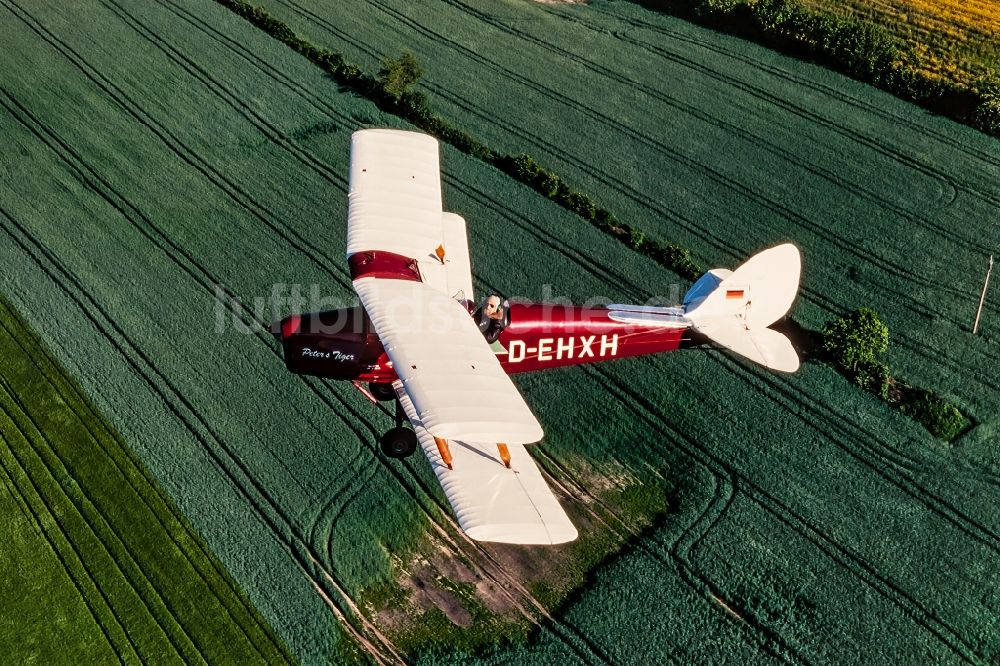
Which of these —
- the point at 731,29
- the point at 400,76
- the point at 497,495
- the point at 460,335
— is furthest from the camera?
the point at 731,29

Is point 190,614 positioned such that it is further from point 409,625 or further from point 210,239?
point 210,239

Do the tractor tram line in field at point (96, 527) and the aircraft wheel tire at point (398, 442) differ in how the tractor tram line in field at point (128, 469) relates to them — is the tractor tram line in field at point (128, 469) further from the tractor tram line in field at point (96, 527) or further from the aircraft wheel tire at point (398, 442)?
the aircraft wheel tire at point (398, 442)

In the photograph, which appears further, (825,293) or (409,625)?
(825,293)

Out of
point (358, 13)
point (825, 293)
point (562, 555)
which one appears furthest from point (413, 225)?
point (358, 13)

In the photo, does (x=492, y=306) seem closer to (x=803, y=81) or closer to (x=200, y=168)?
(x=200, y=168)

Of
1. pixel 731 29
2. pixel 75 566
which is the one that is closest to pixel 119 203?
pixel 75 566

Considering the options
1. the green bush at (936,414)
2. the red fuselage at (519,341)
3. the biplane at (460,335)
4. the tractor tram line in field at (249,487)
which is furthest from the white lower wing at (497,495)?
A: the green bush at (936,414)

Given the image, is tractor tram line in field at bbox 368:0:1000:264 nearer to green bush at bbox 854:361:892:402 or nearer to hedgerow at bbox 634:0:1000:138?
hedgerow at bbox 634:0:1000:138
